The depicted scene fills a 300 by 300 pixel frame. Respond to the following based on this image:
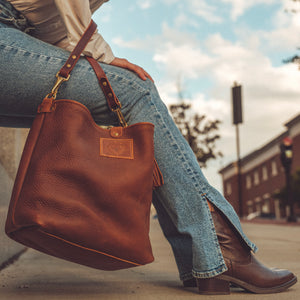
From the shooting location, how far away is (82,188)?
154cm

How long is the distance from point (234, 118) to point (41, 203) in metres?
26.6

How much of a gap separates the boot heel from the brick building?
110ft

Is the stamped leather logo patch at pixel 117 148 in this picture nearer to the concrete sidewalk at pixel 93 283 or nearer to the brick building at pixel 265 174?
the concrete sidewalk at pixel 93 283

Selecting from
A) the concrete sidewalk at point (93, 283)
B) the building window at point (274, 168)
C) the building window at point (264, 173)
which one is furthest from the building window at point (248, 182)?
the concrete sidewalk at point (93, 283)

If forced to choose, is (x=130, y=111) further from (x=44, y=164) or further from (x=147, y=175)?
(x=44, y=164)

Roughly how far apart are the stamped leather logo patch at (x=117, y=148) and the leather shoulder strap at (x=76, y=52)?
0.29 metres

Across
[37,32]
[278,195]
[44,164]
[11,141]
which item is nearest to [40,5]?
[37,32]

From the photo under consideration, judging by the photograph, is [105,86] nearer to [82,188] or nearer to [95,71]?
[95,71]

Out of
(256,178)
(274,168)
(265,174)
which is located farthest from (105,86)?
(256,178)

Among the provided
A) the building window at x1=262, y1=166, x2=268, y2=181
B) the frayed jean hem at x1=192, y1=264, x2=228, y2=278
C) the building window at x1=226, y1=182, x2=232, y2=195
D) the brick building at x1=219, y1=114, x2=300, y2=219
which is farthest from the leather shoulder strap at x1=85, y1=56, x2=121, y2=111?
the building window at x1=226, y1=182, x2=232, y2=195

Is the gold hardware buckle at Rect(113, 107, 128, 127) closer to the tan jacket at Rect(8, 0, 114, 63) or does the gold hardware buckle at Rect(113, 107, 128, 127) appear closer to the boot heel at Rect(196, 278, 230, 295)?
the tan jacket at Rect(8, 0, 114, 63)

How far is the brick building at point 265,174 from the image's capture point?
3862cm

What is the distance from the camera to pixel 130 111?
181 cm

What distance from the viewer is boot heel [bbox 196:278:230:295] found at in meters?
1.82
